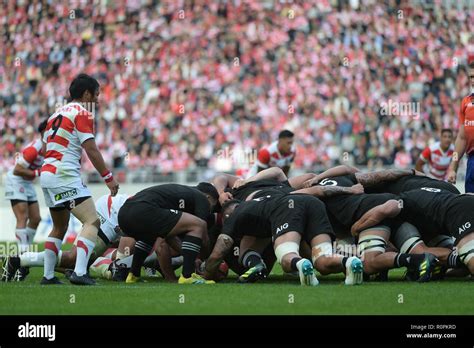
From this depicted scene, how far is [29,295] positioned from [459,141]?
5748 millimetres

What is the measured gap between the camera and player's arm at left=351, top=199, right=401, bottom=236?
10.0m

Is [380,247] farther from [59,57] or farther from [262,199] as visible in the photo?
[59,57]

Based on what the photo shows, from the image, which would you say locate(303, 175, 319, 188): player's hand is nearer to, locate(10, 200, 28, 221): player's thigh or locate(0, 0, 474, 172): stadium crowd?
locate(10, 200, 28, 221): player's thigh

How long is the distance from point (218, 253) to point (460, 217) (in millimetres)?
2506

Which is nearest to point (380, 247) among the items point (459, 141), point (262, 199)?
Answer: point (262, 199)

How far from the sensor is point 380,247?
1002 cm

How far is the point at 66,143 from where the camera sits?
1013cm

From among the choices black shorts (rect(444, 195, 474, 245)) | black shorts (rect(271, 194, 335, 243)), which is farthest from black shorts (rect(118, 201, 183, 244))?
black shorts (rect(444, 195, 474, 245))

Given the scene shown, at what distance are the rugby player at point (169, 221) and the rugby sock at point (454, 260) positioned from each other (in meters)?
2.56

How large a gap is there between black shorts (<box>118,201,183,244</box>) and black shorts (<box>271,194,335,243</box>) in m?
1.15

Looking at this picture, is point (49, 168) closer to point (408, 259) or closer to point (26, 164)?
point (408, 259)

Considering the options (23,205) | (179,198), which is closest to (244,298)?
(179,198)

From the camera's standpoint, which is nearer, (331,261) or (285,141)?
(331,261)

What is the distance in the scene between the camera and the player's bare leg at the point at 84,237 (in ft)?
32.9
